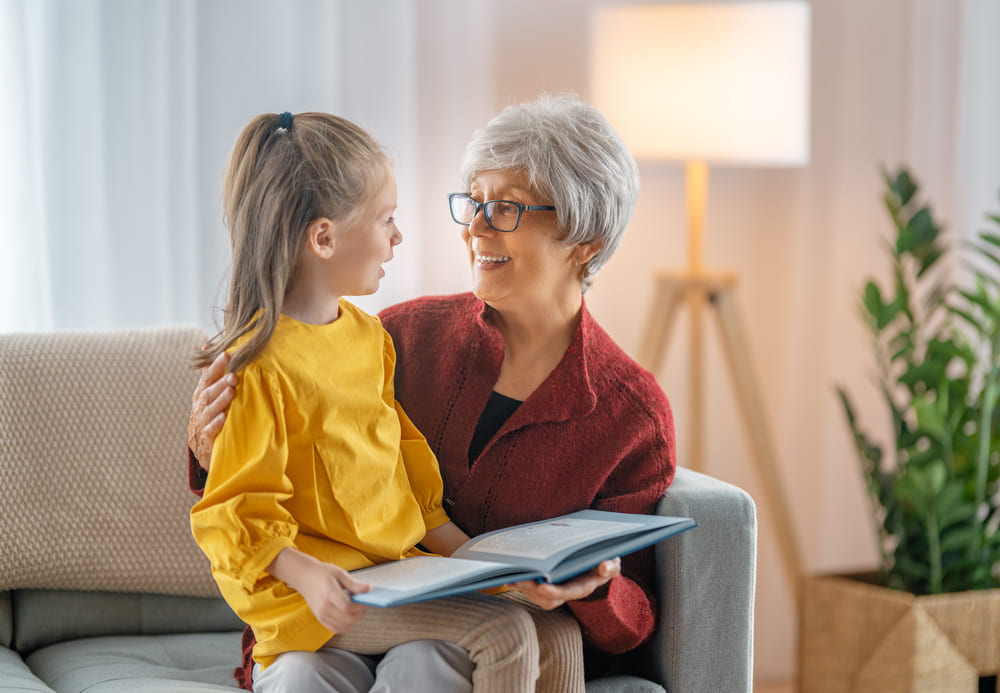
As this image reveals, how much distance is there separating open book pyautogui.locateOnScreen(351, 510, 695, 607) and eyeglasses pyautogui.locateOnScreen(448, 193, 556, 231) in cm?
43

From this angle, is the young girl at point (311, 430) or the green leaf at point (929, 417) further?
the green leaf at point (929, 417)

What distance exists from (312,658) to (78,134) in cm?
138

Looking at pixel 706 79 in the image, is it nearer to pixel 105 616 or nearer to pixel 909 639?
pixel 909 639

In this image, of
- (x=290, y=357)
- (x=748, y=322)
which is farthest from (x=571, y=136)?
(x=748, y=322)

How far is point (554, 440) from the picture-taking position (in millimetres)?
1519

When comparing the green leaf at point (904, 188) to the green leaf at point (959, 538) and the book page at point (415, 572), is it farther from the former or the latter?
the book page at point (415, 572)

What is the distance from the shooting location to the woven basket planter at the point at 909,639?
2359 mm

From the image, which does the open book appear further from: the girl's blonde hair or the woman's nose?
the woman's nose

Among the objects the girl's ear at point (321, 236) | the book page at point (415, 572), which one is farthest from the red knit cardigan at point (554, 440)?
the girl's ear at point (321, 236)

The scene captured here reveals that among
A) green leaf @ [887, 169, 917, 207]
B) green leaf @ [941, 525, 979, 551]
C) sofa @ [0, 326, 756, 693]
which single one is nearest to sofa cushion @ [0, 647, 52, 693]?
sofa @ [0, 326, 756, 693]

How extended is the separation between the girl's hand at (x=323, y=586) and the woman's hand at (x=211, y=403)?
18 centimetres

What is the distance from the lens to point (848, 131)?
300 centimetres

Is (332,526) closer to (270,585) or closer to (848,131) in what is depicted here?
(270,585)

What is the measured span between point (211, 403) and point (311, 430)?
0.12m
